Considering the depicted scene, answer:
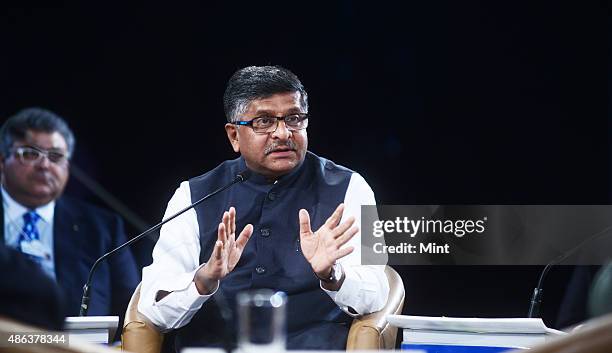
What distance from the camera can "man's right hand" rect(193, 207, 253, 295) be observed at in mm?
3057

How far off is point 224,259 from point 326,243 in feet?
1.27

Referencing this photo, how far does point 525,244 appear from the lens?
3629 mm

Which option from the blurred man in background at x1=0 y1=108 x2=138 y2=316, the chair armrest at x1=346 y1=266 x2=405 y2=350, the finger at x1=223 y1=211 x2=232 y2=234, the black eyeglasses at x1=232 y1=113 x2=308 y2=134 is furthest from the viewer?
the blurred man in background at x1=0 y1=108 x2=138 y2=316

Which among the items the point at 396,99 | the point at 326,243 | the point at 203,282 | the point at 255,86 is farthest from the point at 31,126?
the point at 396,99

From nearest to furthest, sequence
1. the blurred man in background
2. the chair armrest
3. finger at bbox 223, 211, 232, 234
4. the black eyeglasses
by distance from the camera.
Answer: the chair armrest → finger at bbox 223, 211, 232, 234 → the black eyeglasses → the blurred man in background

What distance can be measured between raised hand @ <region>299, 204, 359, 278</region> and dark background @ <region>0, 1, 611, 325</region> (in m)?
0.58

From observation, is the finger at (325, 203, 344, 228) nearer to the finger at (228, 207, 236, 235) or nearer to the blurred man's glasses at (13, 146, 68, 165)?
the finger at (228, 207, 236, 235)

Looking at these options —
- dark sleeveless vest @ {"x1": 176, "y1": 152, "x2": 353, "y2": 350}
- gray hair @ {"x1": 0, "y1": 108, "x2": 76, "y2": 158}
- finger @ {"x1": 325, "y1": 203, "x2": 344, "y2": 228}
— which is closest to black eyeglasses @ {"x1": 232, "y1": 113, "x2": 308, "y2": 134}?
dark sleeveless vest @ {"x1": 176, "y1": 152, "x2": 353, "y2": 350}

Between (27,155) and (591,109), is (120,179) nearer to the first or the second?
(27,155)

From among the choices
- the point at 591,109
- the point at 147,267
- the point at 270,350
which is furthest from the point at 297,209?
the point at 270,350

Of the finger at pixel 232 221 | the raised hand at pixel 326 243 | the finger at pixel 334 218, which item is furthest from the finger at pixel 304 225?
the finger at pixel 232 221

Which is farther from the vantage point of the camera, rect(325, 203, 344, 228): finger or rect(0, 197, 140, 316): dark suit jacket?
rect(0, 197, 140, 316): dark suit jacket

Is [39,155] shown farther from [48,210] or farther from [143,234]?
[143,234]

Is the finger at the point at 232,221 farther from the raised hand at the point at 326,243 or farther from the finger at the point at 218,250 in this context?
the raised hand at the point at 326,243
